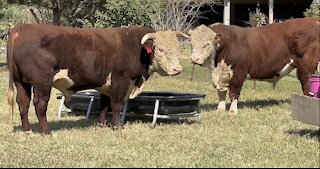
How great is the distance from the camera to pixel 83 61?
30.9 ft

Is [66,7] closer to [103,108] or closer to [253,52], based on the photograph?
[253,52]

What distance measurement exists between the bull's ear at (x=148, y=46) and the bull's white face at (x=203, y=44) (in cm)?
179

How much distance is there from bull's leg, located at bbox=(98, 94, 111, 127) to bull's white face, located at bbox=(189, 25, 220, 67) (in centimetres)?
207

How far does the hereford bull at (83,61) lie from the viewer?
29.1ft

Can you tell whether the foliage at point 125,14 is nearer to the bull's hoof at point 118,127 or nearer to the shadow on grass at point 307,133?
the bull's hoof at point 118,127

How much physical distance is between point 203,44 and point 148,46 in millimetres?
2077

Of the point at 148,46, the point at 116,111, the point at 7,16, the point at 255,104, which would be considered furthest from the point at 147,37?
the point at 7,16

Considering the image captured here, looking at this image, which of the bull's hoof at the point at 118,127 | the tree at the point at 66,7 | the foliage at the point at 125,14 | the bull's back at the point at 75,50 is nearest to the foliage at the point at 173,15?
the foliage at the point at 125,14

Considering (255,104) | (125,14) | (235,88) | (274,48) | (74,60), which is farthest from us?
(125,14)

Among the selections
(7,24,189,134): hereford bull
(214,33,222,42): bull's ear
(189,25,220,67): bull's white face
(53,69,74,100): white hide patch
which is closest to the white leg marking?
(189,25,220,67): bull's white face

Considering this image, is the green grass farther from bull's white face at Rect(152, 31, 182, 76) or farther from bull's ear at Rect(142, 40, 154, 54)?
bull's ear at Rect(142, 40, 154, 54)

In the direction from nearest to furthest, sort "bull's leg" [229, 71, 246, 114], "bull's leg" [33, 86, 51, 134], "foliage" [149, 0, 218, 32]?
1. "bull's leg" [33, 86, 51, 134]
2. "bull's leg" [229, 71, 246, 114]
3. "foliage" [149, 0, 218, 32]

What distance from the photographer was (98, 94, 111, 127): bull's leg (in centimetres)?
1045

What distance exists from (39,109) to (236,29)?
A: 5.16 m
